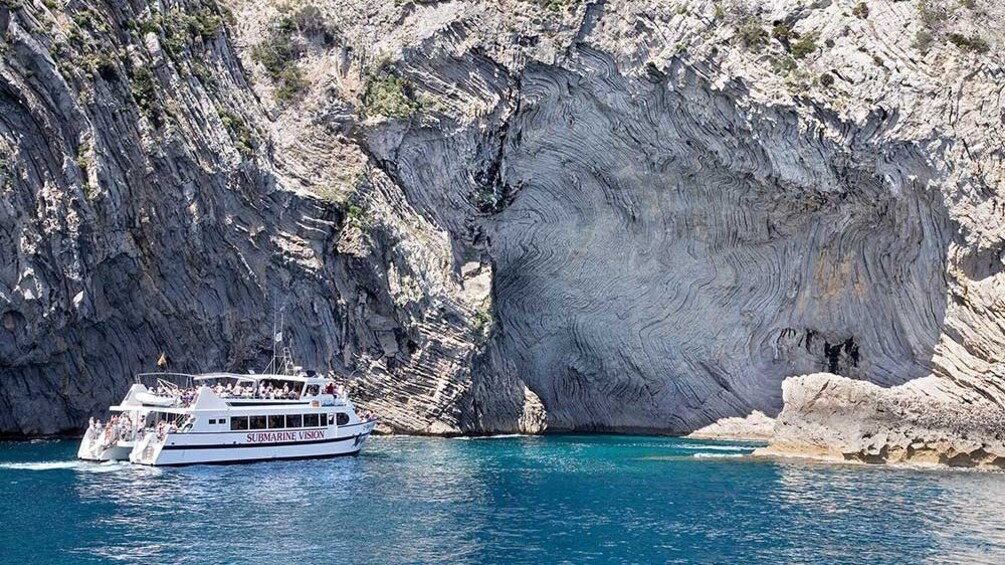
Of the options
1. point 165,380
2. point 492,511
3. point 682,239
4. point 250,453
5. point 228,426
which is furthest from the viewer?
point 682,239

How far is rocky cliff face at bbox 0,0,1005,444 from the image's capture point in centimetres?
4706

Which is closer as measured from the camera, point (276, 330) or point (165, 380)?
point (165, 380)

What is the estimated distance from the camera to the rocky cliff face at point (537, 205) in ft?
154

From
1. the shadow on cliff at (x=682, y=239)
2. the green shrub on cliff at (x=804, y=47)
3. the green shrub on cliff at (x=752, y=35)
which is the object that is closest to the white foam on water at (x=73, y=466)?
the shadow on cliff at (x=682, y=239)

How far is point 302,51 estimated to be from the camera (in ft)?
178

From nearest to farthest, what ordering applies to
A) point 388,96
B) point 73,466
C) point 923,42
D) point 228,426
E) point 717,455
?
point 73,466, point 228,426, point 717,455, point 923,42, point 388,96

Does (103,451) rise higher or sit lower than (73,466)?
higher

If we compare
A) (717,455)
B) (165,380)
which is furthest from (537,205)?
(165,380)

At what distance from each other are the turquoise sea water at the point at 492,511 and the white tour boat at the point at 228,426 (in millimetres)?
778

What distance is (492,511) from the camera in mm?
30891

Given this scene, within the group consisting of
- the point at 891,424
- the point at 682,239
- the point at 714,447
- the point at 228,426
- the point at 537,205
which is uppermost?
the point at 537,205

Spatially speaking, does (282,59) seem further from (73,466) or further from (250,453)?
(73,466)

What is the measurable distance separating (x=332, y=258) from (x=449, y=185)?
6401 mm

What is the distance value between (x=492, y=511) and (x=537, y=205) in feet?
84.9
